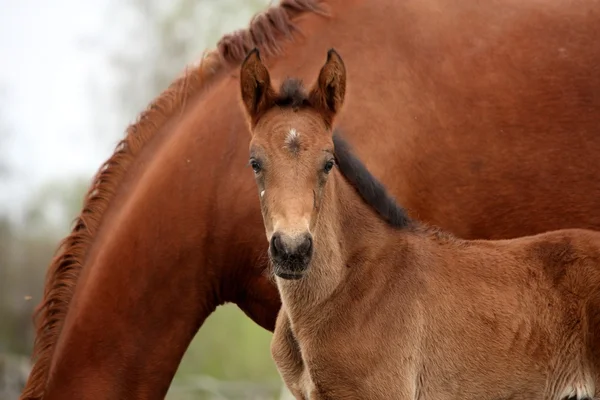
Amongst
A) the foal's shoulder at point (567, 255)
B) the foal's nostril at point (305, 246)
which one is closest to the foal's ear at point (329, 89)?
the foal's nostril at point (305, 246)

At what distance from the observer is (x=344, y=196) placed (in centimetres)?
482

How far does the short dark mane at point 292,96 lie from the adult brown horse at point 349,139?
1.08 m

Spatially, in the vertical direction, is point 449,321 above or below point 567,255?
below

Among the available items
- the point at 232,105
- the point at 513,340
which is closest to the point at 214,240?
the point at 232,105

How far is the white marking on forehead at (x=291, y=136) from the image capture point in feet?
14.5

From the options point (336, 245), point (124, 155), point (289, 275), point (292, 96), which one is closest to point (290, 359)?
point (336, 245)

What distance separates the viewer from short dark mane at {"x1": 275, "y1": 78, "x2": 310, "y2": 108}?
458 centimetres

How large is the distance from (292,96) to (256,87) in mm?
178

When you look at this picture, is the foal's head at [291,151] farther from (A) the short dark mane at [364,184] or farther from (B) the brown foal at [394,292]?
(A) the short dark mane at [364,184]

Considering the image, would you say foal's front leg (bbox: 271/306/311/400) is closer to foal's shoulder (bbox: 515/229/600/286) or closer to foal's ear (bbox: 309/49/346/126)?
foal's ear (bbox: 309/49/346/126)

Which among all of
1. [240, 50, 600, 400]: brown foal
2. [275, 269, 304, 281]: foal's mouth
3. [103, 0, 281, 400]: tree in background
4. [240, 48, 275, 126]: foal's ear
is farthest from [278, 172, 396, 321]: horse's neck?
[103, 0, 281, 400]: tree in background

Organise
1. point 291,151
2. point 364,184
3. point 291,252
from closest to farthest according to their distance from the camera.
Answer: point 291,252, point 291,151, point 364,184

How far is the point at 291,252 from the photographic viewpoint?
410 centimetres

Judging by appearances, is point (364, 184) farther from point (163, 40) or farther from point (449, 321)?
point (163, 40)
